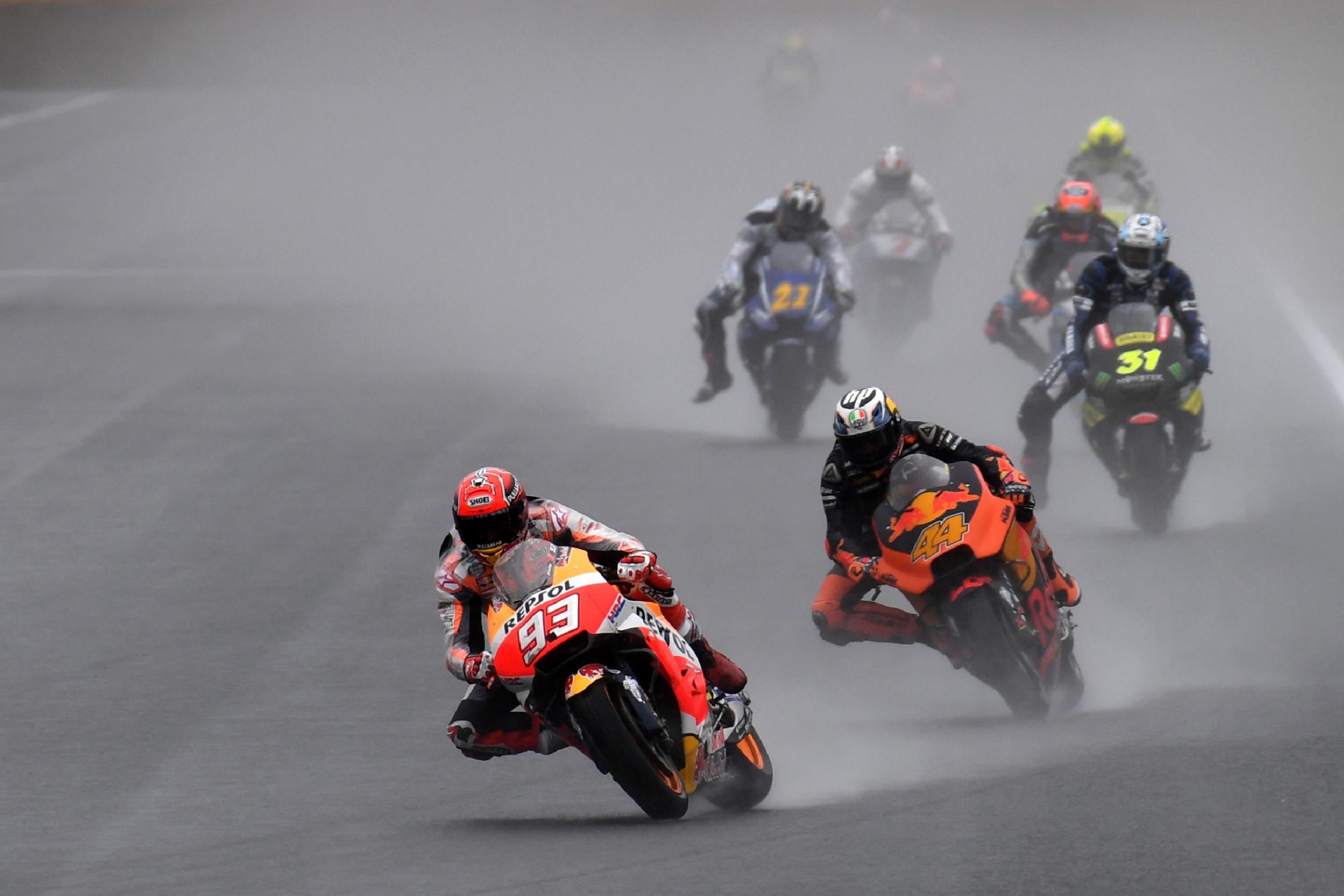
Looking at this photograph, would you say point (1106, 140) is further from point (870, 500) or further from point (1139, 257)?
point (870, 500)

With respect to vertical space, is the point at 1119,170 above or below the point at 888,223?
above

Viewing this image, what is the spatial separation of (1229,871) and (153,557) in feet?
26.4

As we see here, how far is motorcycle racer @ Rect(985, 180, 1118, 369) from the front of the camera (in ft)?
55.1

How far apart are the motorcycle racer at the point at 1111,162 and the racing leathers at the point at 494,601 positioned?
40.3 feet

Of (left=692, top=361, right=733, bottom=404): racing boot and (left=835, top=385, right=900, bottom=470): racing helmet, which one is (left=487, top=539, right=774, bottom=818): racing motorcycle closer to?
(left=835, top=385, right=900, bottom=470): racing helmet

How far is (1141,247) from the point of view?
531 inches

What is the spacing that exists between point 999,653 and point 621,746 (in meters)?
2.30

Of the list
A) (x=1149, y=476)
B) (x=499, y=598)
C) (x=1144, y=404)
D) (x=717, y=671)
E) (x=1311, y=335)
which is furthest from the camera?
(x=1311, y=335)

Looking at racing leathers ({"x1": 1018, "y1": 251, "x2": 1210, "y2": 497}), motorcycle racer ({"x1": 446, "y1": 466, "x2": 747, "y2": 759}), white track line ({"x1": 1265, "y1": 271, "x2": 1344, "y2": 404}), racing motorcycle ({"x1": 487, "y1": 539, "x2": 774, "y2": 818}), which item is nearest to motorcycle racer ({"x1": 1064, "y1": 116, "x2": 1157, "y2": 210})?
white track line ({"x1": 1265, "y1": 271, "x2": 1344, "y2": 404})

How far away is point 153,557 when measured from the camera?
44.4ft

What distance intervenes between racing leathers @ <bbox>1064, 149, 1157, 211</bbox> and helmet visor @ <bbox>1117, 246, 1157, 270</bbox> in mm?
6462

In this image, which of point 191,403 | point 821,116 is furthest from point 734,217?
point 191,403

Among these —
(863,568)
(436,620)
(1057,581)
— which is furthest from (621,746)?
(436,620)

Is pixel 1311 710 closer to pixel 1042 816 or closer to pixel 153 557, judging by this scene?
pixel 1042 816
